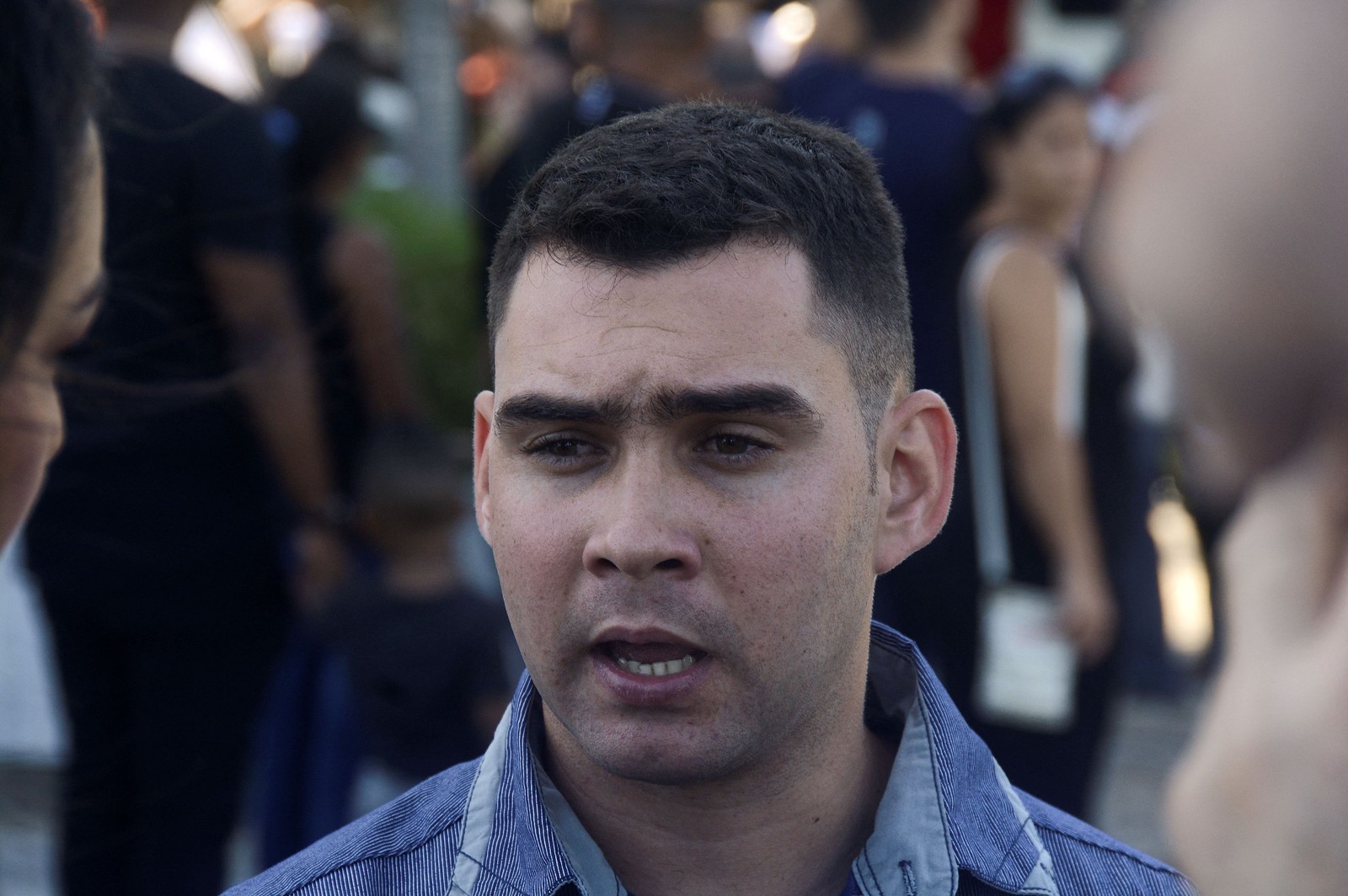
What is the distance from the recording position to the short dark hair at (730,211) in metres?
1.70

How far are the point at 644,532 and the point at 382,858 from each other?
1.65ft

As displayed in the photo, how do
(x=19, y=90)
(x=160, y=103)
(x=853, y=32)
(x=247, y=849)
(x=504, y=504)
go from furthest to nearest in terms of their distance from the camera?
(x=247, y=849) → (x=853, y=32) → (x=160, y=103) → (x=504, y=504) → (x=19, y=90)

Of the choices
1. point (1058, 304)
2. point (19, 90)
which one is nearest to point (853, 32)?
point (1058, 304)

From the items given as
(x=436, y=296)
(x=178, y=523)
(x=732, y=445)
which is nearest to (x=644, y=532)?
(x=732, y=445)

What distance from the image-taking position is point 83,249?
5.01 feet

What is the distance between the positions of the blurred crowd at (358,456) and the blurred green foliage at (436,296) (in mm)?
2783

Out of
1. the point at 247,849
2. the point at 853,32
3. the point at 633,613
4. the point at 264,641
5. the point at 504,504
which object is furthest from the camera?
the point at 247,849

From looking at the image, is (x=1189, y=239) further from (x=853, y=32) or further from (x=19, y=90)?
(x=853, y=32)

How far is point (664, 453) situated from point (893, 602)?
2.24 m

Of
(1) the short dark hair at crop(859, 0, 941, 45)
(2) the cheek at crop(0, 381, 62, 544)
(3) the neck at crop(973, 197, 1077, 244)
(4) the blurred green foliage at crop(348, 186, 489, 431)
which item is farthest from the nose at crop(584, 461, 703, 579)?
(4) the blurred green foliage at crop(348, 186, 489, 431)

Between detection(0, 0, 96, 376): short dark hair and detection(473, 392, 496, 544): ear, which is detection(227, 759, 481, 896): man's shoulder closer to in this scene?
detection(473, 392, 496, 544): ear

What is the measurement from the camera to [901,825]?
172 cm

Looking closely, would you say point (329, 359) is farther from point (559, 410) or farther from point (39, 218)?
point (39, 218)

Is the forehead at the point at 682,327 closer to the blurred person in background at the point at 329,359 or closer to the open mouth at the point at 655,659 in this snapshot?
the open mouth at the point at 655,659
